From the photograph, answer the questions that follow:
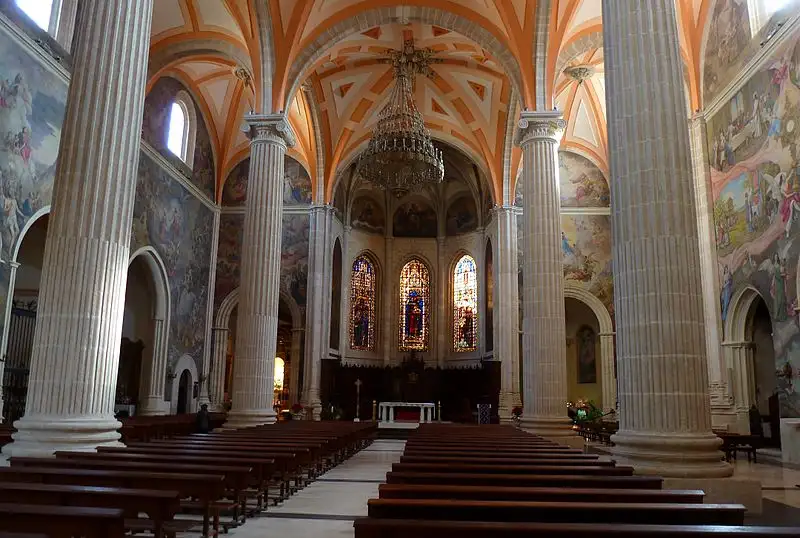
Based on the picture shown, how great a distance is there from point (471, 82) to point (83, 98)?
15.8 metres

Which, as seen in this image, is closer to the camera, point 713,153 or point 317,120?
point 713,153

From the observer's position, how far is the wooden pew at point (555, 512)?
10.7 feet

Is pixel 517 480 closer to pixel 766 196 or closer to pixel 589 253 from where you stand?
pixel 766 196

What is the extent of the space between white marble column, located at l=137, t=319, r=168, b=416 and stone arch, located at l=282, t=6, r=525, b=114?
8.59m

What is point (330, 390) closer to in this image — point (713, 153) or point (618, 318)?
point (713, 153)

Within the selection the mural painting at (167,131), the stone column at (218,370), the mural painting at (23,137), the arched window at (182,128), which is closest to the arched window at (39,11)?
the mural painting at (23,137)

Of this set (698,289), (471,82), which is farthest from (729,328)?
(471,82)

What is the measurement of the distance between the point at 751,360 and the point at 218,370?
1722cm

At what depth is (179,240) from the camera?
20.6 meters

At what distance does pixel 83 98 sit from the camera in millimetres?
6938

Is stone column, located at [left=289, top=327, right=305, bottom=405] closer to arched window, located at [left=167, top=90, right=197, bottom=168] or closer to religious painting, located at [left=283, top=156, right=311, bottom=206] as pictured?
religious painting, located at [left=283, top=156, right=311, bottom=206]

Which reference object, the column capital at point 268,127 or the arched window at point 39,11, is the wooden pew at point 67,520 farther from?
the arched window at point 39,11

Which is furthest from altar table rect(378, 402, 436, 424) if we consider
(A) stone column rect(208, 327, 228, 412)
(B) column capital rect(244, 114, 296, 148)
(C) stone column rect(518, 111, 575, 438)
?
(B) column capital rect(244, 114, 296, 148)

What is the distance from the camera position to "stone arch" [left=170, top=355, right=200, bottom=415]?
20.0 metres
